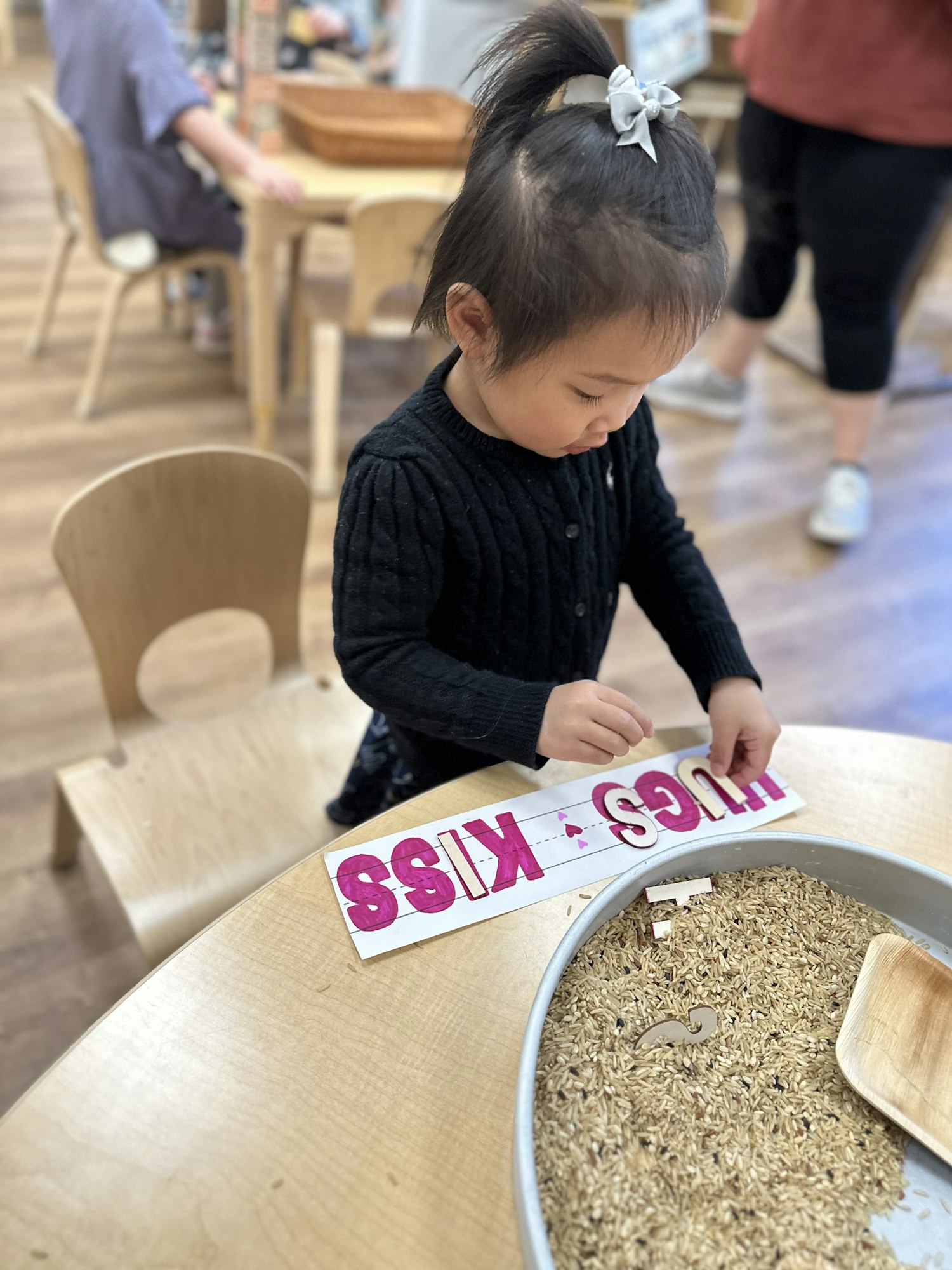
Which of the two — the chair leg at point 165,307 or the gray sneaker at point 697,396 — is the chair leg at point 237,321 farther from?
the gray sneaker at point 697,396

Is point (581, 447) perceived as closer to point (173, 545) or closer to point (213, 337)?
point (173, 545)

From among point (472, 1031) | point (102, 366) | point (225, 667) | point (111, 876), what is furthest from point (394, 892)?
point (102, 366)

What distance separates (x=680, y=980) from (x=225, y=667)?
1379 millimetres

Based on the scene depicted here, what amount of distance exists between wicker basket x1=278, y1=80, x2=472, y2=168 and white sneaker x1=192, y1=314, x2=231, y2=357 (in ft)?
2.50

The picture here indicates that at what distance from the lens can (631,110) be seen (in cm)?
54

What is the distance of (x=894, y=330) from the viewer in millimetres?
2090

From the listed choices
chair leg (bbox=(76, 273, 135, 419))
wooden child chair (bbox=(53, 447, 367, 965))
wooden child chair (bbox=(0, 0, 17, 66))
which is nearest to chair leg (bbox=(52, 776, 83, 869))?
wooden child chair (bbox=(53, 447, 367, 965))

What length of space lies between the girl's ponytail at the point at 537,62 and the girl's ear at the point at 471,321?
10cm

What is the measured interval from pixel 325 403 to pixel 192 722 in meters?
1.27

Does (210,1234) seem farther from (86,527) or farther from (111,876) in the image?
(86,527)

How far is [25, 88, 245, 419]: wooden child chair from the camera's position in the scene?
6.79ft

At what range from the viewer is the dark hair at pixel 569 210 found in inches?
21.0

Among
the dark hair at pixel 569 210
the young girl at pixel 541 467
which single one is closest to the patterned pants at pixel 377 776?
the young girl at pixel 541 467

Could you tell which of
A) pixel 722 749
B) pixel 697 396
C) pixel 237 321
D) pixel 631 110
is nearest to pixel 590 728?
pixel 722 749
